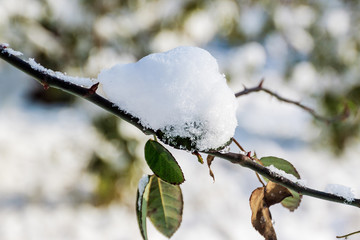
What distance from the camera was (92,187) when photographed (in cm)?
232

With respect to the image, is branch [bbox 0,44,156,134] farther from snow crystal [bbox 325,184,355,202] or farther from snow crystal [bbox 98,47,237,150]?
snow crystal [bbox 325,184,355,202]

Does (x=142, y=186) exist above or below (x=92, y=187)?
below

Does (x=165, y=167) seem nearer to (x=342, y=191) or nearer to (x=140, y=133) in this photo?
(x=342, y=191)

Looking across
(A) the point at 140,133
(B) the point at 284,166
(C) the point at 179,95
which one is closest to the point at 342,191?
(B) the point at 284,166

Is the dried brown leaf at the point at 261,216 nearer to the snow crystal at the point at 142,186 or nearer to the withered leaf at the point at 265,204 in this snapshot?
the withered leaf at the point at 265,204

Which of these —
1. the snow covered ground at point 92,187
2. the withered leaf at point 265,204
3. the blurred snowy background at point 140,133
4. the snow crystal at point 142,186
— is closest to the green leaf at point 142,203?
the snow crystal at point 142,186

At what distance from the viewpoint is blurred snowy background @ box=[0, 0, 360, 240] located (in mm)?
2047

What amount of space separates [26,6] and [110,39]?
0.58m

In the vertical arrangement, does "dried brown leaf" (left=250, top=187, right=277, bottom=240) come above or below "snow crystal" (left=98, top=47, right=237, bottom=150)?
below

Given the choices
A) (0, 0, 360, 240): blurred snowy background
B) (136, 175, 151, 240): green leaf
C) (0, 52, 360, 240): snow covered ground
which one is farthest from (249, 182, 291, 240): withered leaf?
(0, 0, 360, 240): blurred snowy background

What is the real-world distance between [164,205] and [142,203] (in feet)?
0.12

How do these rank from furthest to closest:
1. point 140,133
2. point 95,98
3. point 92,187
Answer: point 92,187 < point 140,133 < point 95,98

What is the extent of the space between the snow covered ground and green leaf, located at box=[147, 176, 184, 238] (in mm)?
1332

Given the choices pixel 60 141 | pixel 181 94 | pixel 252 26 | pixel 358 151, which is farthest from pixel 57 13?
pixel 358 151
